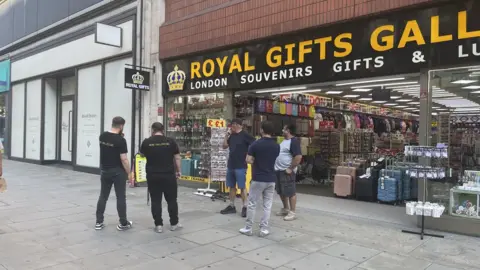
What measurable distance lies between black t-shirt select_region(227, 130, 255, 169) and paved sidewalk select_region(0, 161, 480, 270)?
948 mm

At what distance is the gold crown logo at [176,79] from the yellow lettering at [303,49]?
12.1ft

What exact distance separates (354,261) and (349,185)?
162 inches

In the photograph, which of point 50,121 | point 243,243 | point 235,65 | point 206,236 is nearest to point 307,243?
point 243,243

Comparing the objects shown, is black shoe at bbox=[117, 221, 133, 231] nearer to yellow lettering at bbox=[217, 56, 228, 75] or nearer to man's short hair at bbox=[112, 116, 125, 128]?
man's short hair at bbox=[112, 116, 125, 128]

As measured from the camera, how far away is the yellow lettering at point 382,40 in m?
6.70

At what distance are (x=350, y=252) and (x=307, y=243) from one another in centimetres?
61

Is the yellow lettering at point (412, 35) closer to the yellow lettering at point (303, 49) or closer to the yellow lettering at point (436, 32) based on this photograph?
the yellow lettering at point (436, 32)

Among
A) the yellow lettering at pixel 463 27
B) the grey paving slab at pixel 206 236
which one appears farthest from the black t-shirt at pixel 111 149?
the yellow lettering at pixel 463 27

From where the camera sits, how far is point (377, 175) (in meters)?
8.41

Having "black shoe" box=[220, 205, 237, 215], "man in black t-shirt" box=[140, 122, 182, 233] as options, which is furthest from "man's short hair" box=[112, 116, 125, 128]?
"black shoe" box=[220, 205, 237, 215]

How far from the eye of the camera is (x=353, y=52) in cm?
723

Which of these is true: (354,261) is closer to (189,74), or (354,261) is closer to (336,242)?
(336,242)

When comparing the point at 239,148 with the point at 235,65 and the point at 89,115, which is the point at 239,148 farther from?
the point at 89,115

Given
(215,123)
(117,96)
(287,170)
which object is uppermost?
(117,96)
